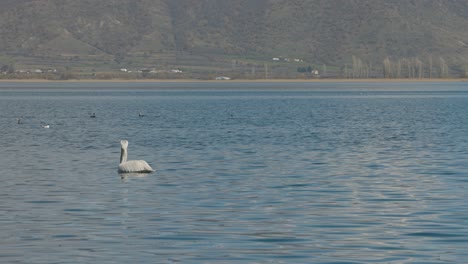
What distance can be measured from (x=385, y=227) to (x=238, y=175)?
1541 centimetres

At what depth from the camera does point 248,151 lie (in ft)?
180

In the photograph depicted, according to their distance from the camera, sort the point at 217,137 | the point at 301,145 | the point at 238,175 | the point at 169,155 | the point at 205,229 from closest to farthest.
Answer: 1. the point at 205,229
2. the point at 238,175
3. the point at 169,155
4. the point at 301,145
5. the point at 217,137

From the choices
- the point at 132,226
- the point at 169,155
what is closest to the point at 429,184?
the point at 132,226

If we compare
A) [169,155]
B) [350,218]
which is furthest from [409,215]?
[169,155]

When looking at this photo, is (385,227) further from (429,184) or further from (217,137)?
(217,137)

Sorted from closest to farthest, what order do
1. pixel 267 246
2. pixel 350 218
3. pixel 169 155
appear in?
1. pixel 267 246
2. pixel 350 218
3. pixel 169 155

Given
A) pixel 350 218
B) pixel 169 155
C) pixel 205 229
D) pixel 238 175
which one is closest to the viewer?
pixel 205 229

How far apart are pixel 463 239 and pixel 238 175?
1786 centimetres

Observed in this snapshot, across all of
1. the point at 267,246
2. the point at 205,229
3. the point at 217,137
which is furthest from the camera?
the point at 217,137

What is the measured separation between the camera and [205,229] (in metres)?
26.3

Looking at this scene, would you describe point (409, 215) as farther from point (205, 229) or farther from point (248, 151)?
point (248, 151)

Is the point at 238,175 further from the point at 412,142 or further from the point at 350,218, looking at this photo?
the point at 412,142

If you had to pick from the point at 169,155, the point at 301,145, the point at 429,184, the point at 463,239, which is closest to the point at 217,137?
the point at 301,145

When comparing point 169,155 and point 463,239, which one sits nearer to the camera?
point 463,239
